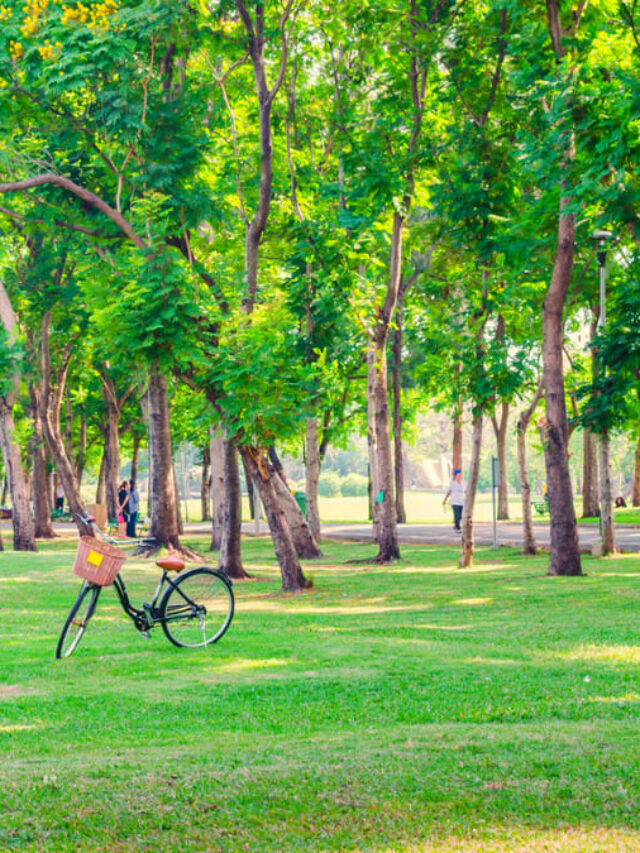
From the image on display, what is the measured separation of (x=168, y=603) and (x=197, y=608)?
1.03 feet

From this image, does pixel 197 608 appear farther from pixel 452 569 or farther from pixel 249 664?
pixel 452 569

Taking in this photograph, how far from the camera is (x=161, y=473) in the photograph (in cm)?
2420

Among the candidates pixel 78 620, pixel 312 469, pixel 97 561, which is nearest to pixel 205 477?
pixel 312 469

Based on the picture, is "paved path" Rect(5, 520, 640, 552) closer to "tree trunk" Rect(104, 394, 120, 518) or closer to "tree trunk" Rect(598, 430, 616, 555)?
"tree trunk" Rect(598, 430, 616, 555)

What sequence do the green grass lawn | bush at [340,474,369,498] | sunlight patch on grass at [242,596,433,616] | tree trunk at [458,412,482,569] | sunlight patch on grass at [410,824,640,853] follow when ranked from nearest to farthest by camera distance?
sunlight patch on grass at [410,824,640,853] < the green grass lawn < sunlight patch on grass at [242,596,433,616] < tree trunk at [458,412,482,569] < bush at [340,474,369,498]

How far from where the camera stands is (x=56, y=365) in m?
37.8

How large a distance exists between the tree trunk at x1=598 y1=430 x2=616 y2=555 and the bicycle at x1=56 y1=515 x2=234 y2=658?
12014 mm

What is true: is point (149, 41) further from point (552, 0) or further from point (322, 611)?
point (322, 611)

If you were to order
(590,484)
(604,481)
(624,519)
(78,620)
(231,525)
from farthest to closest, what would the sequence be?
(590,484), (624,519), (604,481), (231,525), (78,620)

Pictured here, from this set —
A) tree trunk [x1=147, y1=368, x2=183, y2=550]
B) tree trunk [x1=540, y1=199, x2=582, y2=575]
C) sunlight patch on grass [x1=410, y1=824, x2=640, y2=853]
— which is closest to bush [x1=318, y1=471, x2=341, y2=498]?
tree trunk [x1=147, y1=368, x2=183, y2=550]

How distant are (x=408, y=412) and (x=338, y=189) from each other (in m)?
25.1

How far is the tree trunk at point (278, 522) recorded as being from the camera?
669 inches

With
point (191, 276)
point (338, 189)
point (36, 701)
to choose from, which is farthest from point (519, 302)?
point (36, 701)

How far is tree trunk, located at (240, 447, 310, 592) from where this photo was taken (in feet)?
55.8
